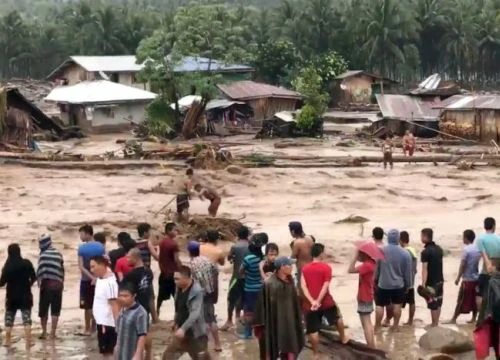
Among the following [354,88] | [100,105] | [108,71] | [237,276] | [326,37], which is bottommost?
[237,276]

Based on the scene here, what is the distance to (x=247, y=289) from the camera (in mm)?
10086

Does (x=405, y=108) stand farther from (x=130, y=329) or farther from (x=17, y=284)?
(x=130, y=329)

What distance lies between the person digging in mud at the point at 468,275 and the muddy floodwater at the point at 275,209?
0.30 m

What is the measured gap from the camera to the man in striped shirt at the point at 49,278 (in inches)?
402

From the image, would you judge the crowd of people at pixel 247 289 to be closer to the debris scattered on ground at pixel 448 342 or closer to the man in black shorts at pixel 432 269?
the man in black shorts at pixel 432 269

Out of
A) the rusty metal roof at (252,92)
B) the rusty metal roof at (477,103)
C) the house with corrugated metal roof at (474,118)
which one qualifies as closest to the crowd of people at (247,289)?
the house with corrugated metal roof at (474,118)

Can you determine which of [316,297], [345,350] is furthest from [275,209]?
[316,297]

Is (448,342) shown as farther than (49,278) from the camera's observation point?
No

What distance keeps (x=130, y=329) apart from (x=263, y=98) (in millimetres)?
42841

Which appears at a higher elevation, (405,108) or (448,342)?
(405,108)

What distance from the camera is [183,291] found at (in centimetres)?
820

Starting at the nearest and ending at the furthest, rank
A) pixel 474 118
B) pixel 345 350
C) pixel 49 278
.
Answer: pixel 345 350 < pixel 49 278 < pixel 474 118

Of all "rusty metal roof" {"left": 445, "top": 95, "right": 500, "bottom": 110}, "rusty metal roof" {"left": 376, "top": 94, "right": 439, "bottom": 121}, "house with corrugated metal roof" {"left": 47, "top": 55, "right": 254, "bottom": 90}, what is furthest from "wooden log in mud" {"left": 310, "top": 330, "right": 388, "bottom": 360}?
"house with corrugated metal roof" {"left": 47, "top": 55, "right": 254, "bottom": 90}

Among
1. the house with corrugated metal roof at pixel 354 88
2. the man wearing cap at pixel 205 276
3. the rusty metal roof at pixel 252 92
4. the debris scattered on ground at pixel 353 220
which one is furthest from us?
the house with corrugated metal roof at pixel 354 88
